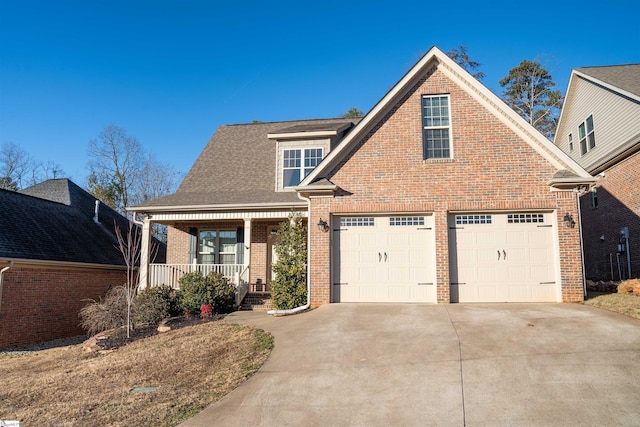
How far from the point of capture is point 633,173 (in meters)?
15.1

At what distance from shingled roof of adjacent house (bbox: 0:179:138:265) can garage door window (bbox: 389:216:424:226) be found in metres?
11.7

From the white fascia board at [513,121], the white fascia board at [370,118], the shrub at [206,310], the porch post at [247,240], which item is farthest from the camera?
the porch post at [247,240]

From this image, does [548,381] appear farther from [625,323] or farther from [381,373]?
[625,323]

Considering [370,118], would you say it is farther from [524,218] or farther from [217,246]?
[217,246]

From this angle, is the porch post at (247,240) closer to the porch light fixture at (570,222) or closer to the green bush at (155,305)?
the green bush at (155,305)

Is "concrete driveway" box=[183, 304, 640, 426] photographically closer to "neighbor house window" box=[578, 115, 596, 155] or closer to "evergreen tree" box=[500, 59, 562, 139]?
"neighbor house window" box=[578, 115, 596, 155]

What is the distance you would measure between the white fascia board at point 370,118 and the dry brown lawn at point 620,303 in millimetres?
7153

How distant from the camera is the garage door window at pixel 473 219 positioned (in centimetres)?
1164

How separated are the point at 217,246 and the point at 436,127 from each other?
948cm

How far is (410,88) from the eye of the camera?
12289 millimetres

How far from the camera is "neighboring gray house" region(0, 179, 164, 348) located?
45.0ft

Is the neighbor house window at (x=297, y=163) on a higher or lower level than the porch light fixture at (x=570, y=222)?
higher

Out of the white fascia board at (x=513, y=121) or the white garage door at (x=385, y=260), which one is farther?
the white garage door at (x=385, y=260)

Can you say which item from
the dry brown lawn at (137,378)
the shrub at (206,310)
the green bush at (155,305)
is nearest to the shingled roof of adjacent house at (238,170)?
the green bush at (155,305)
